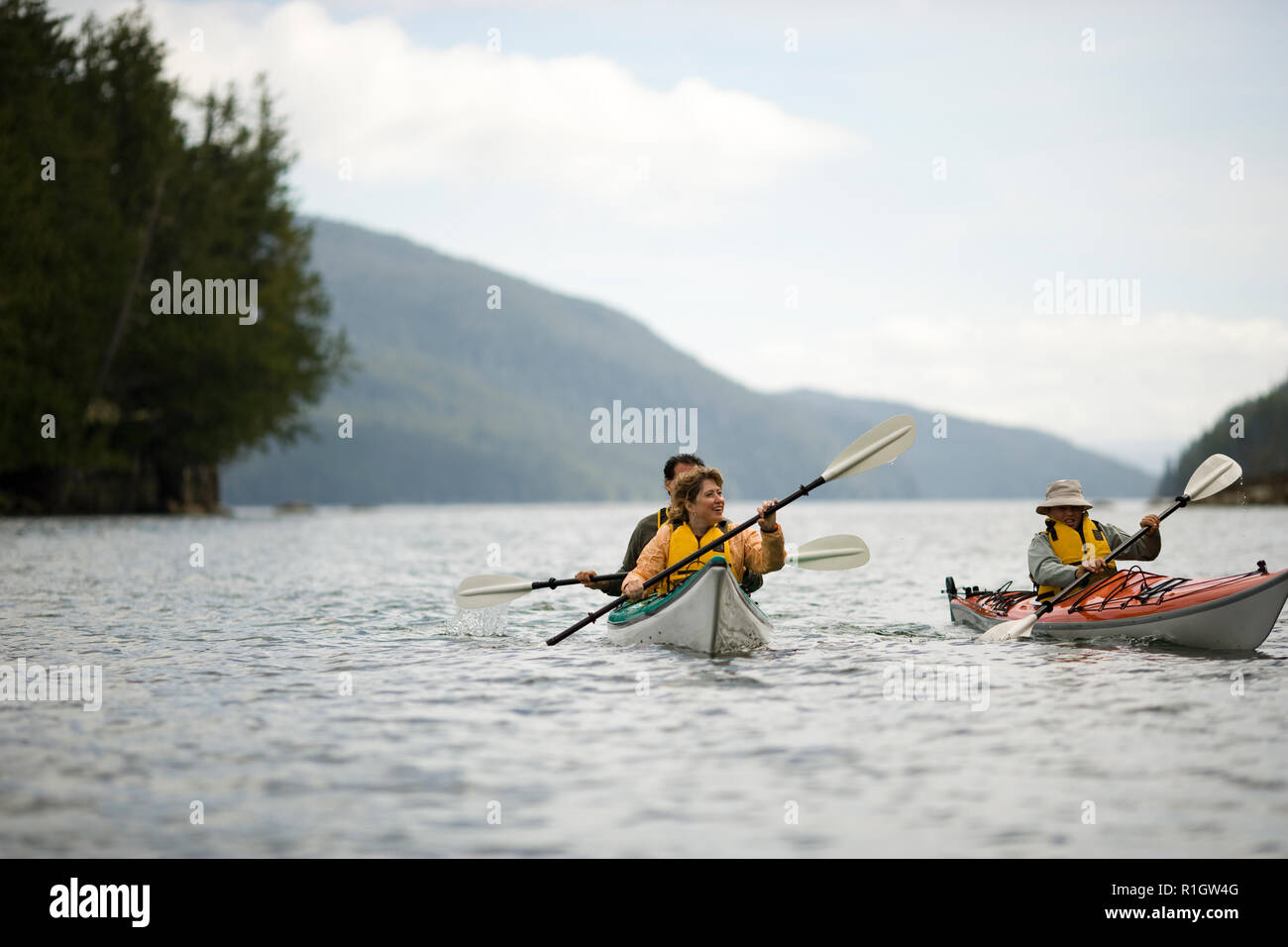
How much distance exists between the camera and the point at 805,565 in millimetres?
12125

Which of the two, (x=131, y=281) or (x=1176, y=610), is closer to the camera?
(x=1176, y=610)

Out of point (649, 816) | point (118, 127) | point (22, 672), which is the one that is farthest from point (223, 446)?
point (649, 816)

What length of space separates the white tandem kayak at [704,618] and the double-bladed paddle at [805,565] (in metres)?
0.71

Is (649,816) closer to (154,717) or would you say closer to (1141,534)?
(154,717)

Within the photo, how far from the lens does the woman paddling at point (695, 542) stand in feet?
36.6

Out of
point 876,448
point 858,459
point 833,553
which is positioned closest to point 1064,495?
point 876,448

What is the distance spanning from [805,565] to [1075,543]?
2866 mm

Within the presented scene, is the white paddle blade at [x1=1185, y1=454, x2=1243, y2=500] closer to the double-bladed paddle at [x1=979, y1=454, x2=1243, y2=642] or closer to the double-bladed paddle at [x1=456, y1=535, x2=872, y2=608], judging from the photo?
the double-bladed paddle at [x1=979, y1=454, x2=1243, y2=642]

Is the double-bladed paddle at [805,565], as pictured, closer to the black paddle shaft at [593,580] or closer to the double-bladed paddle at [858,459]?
the black paddle shaft at [593,580]

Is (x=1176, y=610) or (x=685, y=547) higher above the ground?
(x=685, y=547)

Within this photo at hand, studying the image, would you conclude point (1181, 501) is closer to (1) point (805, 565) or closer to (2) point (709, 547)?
(1) point (805, 565)

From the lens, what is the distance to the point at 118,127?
45.2 meters

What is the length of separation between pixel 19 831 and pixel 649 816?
2975 mm

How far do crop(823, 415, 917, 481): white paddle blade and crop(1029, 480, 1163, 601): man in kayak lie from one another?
1586 mm
